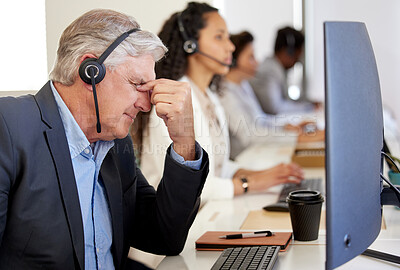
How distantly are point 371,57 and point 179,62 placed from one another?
1.50m

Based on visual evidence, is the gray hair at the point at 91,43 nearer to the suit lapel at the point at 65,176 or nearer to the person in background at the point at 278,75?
the suit lapel at the point at 65,176

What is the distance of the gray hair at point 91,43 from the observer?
51.6 inches

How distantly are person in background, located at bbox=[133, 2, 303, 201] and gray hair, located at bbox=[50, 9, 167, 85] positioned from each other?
2.69 feet

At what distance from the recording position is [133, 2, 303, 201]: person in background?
84.4 inches

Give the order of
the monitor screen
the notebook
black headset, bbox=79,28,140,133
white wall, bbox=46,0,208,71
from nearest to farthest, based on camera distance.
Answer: the monitor screen
black headset, bbox=79,28,140,133
the notebook
white wall, bbox=46,0,208,71

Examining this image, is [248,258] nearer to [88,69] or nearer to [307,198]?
[307,198]

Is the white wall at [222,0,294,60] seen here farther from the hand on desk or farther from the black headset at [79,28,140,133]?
the black headset at [79,28,140,133]

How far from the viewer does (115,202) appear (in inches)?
55.1

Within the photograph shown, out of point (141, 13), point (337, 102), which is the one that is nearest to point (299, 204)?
point (337, 102)

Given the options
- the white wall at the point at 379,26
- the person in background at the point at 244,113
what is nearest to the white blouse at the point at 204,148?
the person in background at the point at 244,113

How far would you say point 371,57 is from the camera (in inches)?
39.2

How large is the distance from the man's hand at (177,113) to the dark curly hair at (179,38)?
985mm

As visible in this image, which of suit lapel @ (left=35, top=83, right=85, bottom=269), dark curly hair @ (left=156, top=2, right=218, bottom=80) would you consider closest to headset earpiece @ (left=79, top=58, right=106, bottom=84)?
suit lapel @ (left=35, top=83, right=85, bottom=269)

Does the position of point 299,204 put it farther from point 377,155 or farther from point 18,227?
point 18,227
